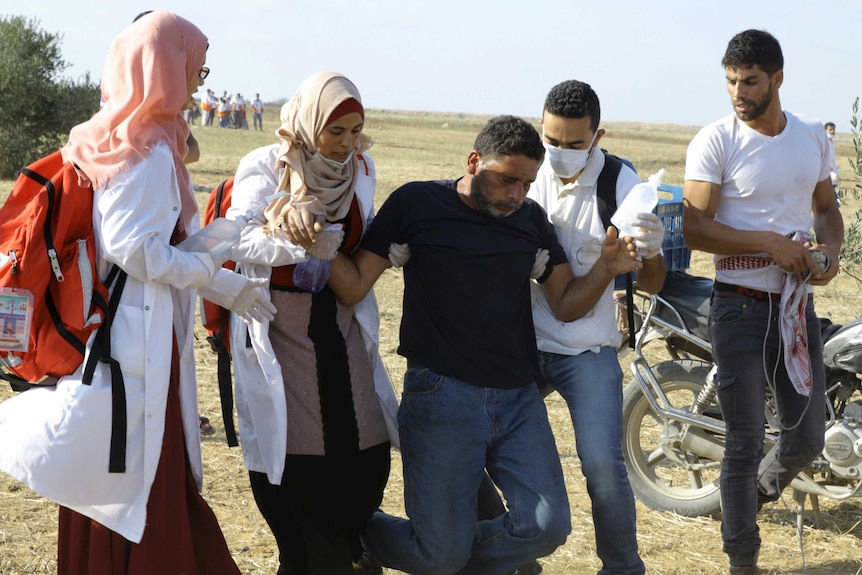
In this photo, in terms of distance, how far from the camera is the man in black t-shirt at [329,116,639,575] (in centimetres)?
380

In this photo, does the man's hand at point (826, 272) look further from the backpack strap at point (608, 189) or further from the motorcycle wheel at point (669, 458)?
the motorcycle wheel at point (669, 458)

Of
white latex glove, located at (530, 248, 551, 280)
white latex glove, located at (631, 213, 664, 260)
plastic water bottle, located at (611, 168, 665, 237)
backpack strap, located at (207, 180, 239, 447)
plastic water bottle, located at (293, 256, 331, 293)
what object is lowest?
backpack strap, located at (207, 180, 239, 447)

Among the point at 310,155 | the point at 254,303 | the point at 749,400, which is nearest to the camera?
the point at 254,303

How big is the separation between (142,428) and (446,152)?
1324 inches

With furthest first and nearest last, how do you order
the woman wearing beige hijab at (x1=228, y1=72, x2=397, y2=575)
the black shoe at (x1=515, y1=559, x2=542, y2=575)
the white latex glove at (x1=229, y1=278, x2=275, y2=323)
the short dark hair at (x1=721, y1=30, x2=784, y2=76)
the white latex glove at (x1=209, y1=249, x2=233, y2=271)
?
the black shoe at (x1=515, y1=559, x2=542, y2=575)
the short dark hair at (x1=721, y1=30, x2=784, y2=76)
the woman wearing beige hijab at (x1=228, y1=72, x2=397, y2=575)
the white latex glove at (x1=229, y1=278, x2=275, y2=323)
the white latex glove at (x1=209, y1=249, x2=233, y2=271)

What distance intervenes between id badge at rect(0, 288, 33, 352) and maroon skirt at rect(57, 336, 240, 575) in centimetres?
51


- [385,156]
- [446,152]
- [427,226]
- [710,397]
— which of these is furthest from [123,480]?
[446,152]

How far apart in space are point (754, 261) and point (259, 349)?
81.5 inches

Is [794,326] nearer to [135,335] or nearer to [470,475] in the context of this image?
[470,475]

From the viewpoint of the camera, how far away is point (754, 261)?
433cm

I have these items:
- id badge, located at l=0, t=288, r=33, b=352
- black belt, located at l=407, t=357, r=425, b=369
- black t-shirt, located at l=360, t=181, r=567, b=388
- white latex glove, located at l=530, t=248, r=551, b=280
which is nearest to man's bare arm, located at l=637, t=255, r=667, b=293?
white latex glove, located at l=530, t=248, r=551, b=280

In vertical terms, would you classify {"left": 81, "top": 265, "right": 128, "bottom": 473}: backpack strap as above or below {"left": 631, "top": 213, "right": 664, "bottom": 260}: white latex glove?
below

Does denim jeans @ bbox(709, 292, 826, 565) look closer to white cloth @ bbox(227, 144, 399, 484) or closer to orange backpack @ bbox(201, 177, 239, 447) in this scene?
white cloth @ bbox(227, 144, 399, 484)

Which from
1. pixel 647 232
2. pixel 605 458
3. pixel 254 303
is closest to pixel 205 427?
pixel 254 303
